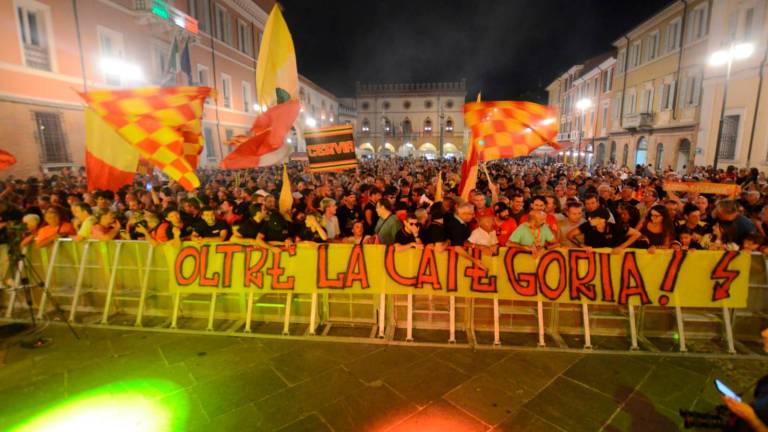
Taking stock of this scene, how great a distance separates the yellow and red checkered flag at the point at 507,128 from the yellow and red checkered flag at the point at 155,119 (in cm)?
465

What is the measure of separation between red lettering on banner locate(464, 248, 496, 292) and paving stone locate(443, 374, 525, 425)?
110 cm

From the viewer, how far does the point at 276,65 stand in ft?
21.1

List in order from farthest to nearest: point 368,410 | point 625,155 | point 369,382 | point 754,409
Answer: point 625,155, point 369,382, point 368,410, point 754,409

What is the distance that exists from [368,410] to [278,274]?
2.18 m

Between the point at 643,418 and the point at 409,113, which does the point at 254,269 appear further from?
the point at 409,113

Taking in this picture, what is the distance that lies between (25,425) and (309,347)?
8.62 ft

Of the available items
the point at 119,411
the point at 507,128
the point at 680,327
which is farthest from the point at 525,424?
the point at 507,128

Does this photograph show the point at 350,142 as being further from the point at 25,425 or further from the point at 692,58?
the point at 692,58

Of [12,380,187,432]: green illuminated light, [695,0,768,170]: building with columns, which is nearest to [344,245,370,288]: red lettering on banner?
[12,380,187,432]: green illuminated light

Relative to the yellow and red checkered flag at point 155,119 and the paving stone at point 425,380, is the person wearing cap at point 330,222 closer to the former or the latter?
the yellow and red checkered flag at point 155,119

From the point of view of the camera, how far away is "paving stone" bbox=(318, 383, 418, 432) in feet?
11.0

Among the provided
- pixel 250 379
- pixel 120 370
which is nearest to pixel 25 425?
pixel 120 370

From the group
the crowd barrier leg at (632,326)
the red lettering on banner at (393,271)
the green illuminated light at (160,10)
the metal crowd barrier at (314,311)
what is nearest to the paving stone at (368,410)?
the metal crowd barrier at (314,311)

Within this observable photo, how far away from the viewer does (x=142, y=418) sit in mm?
3449
